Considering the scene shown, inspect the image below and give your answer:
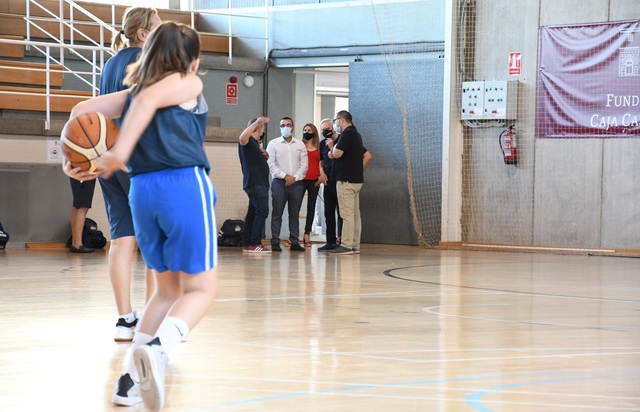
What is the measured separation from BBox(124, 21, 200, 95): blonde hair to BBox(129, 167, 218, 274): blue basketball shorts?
0.35 m

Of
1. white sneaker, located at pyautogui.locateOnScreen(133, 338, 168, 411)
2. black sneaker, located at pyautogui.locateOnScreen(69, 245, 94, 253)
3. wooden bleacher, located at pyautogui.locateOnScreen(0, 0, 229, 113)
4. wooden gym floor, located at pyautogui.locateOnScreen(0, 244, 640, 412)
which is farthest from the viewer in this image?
wooden bleacher, located at pyautogui.locateOnScreen(0, 0, 229, 113)

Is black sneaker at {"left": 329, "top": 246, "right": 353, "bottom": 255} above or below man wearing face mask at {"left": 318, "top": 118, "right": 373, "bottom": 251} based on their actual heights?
below

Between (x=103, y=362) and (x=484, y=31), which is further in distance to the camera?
(x=484, y=31)

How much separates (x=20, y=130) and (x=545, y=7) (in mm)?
7389

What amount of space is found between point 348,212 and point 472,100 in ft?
9.28

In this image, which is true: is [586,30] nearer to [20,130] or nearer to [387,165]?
[387,165]

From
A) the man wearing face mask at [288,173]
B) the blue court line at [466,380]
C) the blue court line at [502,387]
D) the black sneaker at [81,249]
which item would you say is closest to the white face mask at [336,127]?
the man wearing face mask at [288,173]

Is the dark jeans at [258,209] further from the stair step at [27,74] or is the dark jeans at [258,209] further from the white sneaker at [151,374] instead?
the white sneaker at [151,374]

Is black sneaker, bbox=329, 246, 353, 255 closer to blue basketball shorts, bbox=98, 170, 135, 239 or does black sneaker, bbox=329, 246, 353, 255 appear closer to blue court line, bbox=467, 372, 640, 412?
blue basketball shorts, bbox=98, 170, 135, 239

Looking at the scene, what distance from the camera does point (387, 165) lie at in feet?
51.8

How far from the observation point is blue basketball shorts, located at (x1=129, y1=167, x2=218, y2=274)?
146 inches

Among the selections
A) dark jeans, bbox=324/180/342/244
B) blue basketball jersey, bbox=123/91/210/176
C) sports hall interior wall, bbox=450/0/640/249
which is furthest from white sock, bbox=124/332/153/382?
sports hall interior wall, bbox=450/0/640/249

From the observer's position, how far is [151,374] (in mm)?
3404

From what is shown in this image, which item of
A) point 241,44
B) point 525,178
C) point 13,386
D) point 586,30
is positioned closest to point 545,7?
point 586,30
